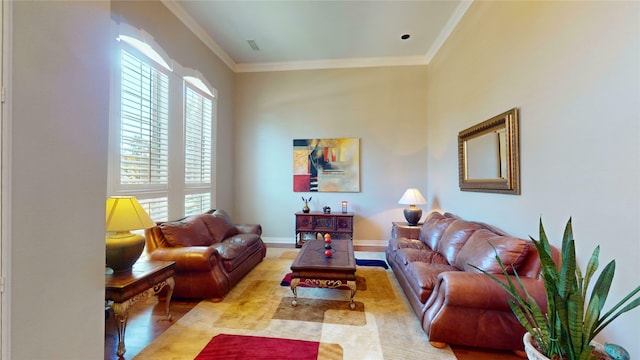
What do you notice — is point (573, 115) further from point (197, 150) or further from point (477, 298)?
point (197, 150)

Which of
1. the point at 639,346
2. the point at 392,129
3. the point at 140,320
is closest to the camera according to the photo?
the point at 639,346

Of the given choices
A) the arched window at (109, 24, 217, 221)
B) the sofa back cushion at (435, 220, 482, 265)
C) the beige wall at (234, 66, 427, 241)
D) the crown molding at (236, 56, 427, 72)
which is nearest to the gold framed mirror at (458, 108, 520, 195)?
the sofa back cushion at (435, 220, 482, 265)

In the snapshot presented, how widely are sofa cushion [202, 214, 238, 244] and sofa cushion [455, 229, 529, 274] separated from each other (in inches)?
119

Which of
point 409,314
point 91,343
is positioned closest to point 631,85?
point 409,314

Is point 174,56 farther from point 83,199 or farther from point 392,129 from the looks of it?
point 392,129

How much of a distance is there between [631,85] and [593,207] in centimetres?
77

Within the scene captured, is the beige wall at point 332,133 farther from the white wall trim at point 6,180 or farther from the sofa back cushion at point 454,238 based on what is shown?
the white wall trim at point 6,180

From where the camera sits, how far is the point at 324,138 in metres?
5.19

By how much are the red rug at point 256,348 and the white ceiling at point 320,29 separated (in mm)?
3941

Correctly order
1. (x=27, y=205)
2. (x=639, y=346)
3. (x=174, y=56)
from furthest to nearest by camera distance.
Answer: (x=174, y=56)
(x=639, y=346)
(x=27, y=205)

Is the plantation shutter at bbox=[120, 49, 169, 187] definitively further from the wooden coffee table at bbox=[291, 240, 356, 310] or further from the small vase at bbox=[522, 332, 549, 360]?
the small vase at bbox=[522, 332, 549, 360]

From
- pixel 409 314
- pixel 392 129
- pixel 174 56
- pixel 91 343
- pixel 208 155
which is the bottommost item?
pixel 409 314

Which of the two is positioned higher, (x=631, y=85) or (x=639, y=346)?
(x=631, y=85)

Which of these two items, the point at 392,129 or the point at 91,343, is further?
the point at 392,129
